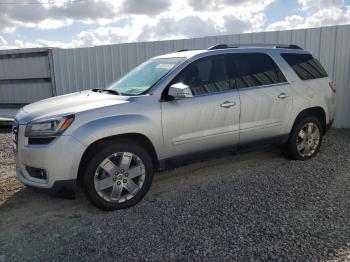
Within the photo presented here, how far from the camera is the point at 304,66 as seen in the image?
5.39m

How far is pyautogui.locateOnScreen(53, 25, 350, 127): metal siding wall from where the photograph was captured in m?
7.61

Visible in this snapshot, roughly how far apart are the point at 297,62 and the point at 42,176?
13.1 feet

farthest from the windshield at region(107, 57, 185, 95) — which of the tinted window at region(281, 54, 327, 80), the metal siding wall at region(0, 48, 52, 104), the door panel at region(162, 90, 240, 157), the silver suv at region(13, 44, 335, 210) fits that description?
the metal siding wall at region(0, 48, 52, 104)

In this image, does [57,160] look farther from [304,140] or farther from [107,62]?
[107,62]

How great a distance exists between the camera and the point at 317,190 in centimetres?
438

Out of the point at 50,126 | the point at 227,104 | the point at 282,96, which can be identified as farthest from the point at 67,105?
the point at 282,96

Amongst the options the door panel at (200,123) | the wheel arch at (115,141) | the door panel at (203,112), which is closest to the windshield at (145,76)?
the door panel at (203,112)

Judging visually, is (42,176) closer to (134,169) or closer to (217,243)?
(134,169)

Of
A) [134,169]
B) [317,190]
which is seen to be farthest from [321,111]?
[134,169]

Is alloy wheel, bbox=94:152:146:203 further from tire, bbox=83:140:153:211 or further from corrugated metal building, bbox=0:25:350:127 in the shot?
corrugated metal building, bbox=0:25:350:127

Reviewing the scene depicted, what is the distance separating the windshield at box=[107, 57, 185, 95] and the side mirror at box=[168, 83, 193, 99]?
1.09 ft

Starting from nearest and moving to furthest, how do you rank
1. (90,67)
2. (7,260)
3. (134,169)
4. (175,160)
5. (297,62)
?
(7,260) < (134,169) < (175,160) < (297,62) < (90,67)

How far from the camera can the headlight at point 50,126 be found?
362 cm

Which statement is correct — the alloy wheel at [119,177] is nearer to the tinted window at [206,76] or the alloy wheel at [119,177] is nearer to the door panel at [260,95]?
the tinted window at [206,76]
